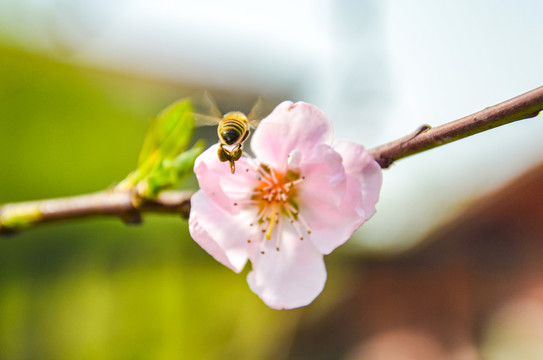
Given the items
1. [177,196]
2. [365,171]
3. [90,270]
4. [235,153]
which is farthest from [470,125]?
[90,270]

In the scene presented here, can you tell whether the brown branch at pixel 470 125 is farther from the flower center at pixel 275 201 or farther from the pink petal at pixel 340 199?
Answer: the flower center at pixel 275 201

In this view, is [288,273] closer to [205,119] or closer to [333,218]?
[333,218]

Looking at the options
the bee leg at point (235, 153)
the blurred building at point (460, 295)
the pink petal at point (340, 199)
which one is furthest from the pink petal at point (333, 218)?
the blurred building at point (460, 295)

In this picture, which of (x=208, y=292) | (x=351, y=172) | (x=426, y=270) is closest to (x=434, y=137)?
(x=351, y=172)

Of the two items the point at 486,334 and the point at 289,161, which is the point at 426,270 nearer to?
the point at 486,334

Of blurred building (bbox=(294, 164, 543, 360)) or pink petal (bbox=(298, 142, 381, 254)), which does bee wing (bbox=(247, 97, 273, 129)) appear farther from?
blurred building (bbox=(294, 164, 543, 360))
